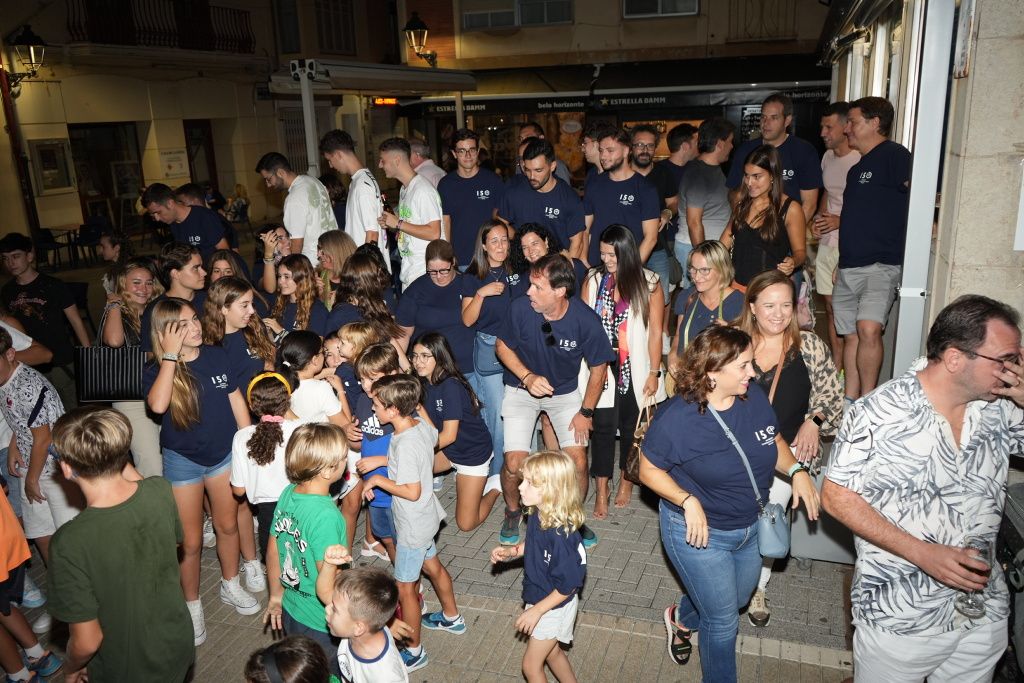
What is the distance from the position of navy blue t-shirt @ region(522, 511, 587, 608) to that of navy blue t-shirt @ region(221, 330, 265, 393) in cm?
241

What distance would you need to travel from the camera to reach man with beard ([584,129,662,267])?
23.3ft

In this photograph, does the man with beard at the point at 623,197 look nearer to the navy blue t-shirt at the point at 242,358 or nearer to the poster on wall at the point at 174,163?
the navy blue t-shirt at the point at 242,358

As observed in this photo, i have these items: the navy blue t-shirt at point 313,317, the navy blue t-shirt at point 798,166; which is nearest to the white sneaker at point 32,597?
the navy blue t-shirt at point 313,317

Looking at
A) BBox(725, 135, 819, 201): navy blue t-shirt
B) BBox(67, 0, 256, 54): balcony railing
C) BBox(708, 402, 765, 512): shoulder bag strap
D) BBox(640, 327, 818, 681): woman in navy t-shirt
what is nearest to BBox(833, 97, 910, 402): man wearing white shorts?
BBox(725, 135, 819, 201): navy blue t-shirt

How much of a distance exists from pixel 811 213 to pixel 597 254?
2.25 metres

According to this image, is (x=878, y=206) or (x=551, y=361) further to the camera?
(x=878, y=206)

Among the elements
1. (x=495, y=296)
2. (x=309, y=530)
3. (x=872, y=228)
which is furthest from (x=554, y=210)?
(x=309, y=530)

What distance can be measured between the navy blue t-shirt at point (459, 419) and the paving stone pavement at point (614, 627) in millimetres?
860

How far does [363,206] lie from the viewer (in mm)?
7488

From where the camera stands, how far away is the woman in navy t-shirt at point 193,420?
14.7ft

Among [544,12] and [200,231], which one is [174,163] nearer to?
[544,12]

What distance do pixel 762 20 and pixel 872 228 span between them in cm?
1663

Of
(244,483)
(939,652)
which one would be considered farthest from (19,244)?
(939,652)

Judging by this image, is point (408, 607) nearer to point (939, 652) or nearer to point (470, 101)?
point (939, 652)
